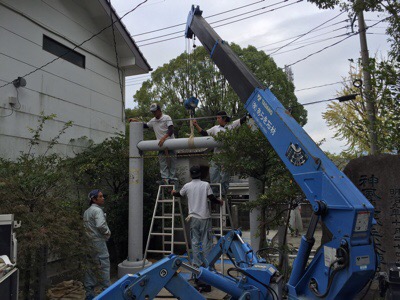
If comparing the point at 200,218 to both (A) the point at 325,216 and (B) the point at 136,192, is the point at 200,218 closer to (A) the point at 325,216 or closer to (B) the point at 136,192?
(B) the point at 136,192

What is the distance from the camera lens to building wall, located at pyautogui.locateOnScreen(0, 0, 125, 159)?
6.67 m

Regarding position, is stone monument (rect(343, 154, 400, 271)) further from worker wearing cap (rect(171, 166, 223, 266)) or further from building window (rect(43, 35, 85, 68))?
building window (rect(43, 35, 85, 68))

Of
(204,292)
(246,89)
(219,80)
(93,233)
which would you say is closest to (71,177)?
(93,233)

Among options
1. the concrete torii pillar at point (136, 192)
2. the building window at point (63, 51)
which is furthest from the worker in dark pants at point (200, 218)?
the building window at point (63, 51)

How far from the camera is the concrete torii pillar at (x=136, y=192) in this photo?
22.3 feet

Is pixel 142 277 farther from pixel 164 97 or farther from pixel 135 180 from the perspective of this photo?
pixel 164 97

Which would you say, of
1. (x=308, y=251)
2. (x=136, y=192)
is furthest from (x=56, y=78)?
(x=308, y=251)

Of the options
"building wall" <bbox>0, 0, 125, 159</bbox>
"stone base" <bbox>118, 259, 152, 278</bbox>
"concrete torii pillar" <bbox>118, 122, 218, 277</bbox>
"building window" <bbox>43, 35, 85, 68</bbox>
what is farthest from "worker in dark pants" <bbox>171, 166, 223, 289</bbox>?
"building window" <bbox>43, 35, 85, 68</bbox>

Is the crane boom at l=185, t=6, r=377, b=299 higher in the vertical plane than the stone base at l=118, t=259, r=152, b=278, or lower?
Answer: higher

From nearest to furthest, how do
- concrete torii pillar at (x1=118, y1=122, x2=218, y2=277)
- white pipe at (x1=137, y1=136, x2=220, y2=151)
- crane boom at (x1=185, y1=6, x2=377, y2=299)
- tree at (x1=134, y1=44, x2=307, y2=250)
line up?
crane boom at (x1=185, y1=6, x2=377, y2=299) → white pipe at (x1=137, y1=136, x2=220, y2=151) → concrete torii pillar at (x1=118, y1=122, x2=218, y2=277) → tree at (x1=134, y1=44, x2=307, y2=250)

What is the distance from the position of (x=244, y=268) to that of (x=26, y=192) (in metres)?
3.47

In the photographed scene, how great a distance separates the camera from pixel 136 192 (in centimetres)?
718

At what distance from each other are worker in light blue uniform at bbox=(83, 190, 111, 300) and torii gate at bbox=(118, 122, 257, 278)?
1.21 meters

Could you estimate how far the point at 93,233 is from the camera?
557cm
